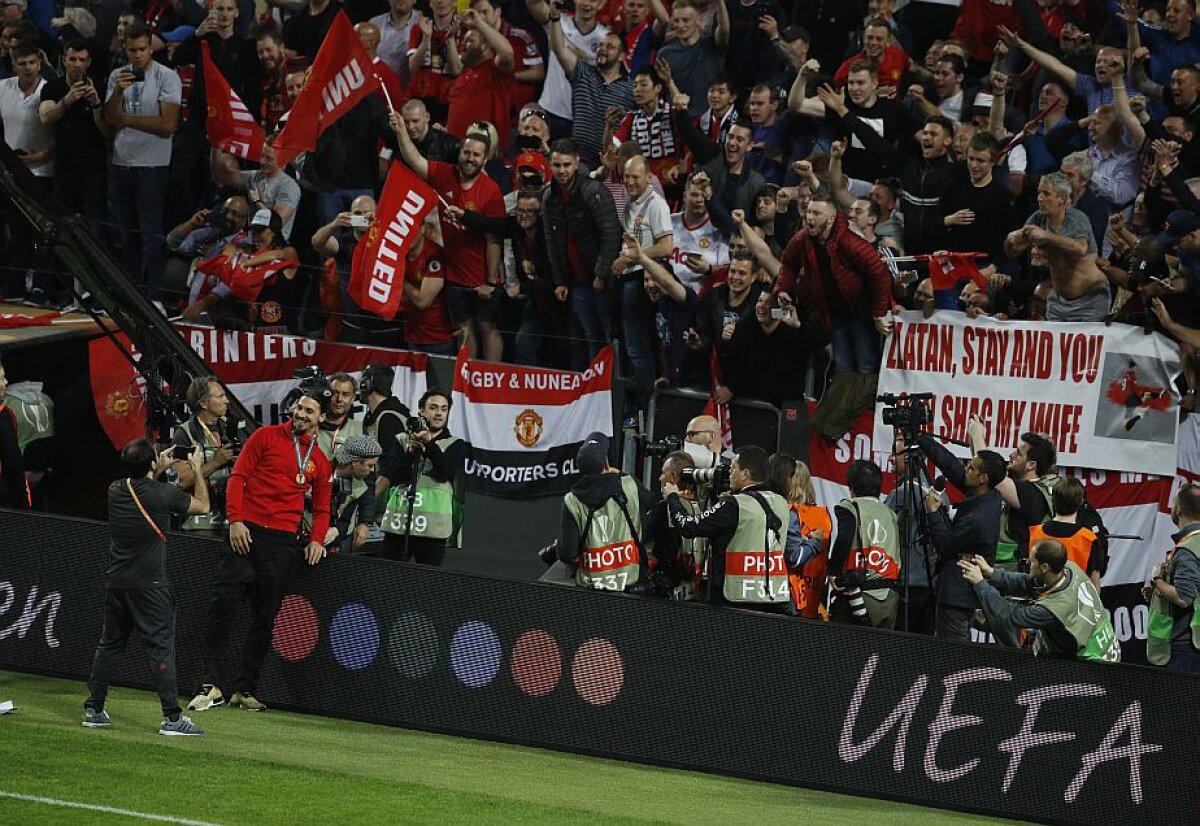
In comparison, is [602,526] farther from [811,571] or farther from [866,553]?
[866,553]

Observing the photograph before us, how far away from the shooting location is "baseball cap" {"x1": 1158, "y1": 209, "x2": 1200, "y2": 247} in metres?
13.6

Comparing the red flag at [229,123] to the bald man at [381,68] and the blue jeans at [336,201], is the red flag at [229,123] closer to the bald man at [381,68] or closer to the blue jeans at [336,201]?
the blue jeans at [336,201]

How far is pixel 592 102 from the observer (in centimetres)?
1681

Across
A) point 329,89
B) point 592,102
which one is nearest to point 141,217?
point 329,89

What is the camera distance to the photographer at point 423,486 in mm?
13164

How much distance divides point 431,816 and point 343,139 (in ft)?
29.9

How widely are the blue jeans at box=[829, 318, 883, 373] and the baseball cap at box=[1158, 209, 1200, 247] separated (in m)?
2.24

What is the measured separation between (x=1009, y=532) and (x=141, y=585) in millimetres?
5632

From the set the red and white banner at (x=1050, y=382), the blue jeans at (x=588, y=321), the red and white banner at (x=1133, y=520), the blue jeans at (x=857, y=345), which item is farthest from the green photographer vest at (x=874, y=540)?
the blue jeans at (x=588, y=321)

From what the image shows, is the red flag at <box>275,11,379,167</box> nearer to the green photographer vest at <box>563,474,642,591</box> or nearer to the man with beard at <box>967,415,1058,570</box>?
the green photographer vest at <box>563,474,642,591</box>

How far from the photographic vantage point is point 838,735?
1078cm

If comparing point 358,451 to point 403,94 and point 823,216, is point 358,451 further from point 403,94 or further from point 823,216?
point 403,94

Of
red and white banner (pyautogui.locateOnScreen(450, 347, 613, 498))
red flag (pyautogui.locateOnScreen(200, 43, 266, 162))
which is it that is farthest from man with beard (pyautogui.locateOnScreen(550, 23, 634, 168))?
red flag (pyautogui.locateOnScreen(200, 43, 266, 162))

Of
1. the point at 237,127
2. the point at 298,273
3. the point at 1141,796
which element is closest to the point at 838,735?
the point at 1141,796
